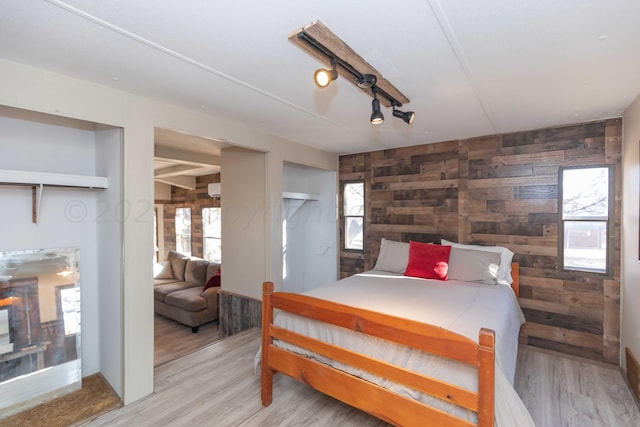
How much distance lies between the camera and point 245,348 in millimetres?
3188

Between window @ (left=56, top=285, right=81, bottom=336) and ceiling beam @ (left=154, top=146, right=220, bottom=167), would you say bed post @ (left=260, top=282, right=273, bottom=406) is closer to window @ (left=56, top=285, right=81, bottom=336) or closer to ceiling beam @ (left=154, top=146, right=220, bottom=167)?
window @ (left=56, top=285, right=81, bottom=336)

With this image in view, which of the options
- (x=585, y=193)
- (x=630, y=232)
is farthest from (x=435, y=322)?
(x=585, y=193)

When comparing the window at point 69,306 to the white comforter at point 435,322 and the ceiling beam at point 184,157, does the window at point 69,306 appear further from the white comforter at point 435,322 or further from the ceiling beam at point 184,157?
the ceiling beam at point 184,157

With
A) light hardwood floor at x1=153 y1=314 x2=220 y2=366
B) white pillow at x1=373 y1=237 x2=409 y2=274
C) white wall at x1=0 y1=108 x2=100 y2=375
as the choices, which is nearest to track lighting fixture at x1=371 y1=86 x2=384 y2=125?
white pillow at x1=373 y1=237 x2=409 y2=274

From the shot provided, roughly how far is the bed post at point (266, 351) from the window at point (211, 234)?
13.7 feet

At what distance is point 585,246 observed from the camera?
3.01 meters

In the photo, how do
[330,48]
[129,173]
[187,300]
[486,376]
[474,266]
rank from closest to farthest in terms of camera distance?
1. [486,376]
2. [330,48]
3. [129,173]
4. [474,266]
5. [187,300]

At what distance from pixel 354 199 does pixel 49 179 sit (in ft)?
11.5

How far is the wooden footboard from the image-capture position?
1.42m

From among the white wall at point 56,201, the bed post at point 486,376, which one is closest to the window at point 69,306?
the white wall at point 56,201

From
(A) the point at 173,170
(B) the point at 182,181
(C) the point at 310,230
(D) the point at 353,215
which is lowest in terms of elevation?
(C) the point at 310,230

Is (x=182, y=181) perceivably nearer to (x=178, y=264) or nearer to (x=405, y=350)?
(x=178, y=264)

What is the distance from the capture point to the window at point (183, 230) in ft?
21.8

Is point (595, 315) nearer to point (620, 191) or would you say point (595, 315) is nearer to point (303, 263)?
point (620, 191)
